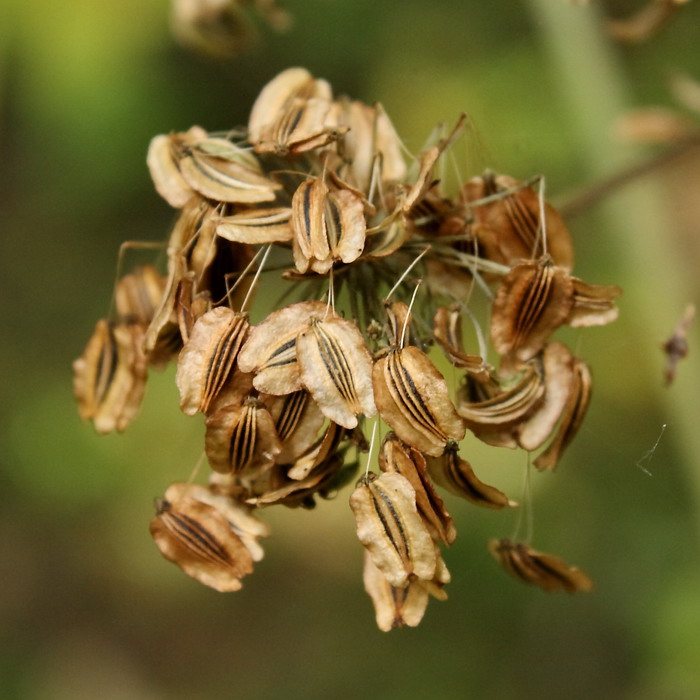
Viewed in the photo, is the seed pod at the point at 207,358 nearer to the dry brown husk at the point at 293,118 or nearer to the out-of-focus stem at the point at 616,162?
the dry brown husk at the point at 293,118

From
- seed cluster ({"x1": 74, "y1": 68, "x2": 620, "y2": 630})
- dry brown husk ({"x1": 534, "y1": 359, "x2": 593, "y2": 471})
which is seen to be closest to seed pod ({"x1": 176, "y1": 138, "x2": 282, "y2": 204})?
seed cluster ({"x1": 74, "y1": 68, "x2": 620, "y2": 630})

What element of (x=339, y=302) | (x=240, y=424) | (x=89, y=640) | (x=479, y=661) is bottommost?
(x=89, y=640)

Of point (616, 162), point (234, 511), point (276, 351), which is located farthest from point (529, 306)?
point (616, 162)

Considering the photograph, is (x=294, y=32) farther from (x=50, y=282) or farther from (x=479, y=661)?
(x=479, y=661)

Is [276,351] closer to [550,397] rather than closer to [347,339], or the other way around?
[347,339]

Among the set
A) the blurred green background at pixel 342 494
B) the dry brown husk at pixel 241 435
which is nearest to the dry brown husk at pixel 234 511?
the dry brown husk at pixel 241 435

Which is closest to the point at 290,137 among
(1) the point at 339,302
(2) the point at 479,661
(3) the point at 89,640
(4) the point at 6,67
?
(1) the point at 339,302

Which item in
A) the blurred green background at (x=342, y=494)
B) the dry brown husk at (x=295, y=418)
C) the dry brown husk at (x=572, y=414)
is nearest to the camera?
the dry brown husk at (x=295, y=418)
